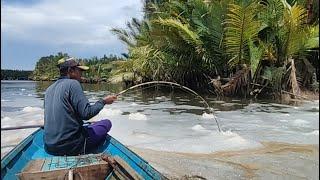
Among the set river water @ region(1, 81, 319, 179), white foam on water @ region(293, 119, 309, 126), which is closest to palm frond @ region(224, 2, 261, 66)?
river water @ region(1, 81, 319, 179)

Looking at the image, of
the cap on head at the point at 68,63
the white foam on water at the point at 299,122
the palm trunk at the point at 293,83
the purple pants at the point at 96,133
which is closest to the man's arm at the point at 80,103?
the cap on head at the point at 68,63

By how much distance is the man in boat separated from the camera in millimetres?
4652

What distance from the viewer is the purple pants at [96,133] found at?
17.3 feet

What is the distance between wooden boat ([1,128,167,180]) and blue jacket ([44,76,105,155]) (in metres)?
0.16

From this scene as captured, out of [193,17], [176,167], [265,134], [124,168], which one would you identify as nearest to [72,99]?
[124,168]

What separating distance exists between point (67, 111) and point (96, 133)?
78cm

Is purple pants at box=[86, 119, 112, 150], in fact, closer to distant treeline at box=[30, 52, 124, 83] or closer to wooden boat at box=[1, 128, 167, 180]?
wooden boat at box=[1, 128, 167, 180]

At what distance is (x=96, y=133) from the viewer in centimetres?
538

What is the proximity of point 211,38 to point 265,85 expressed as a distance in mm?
3070

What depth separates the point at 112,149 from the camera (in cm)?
534

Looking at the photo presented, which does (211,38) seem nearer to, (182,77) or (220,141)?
(182,77)

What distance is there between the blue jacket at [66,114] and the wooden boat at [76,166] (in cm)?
16

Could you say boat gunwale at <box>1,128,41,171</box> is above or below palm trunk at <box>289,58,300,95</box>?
below

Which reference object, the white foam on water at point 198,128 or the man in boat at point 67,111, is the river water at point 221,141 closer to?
the white foam on water at point 198,128
